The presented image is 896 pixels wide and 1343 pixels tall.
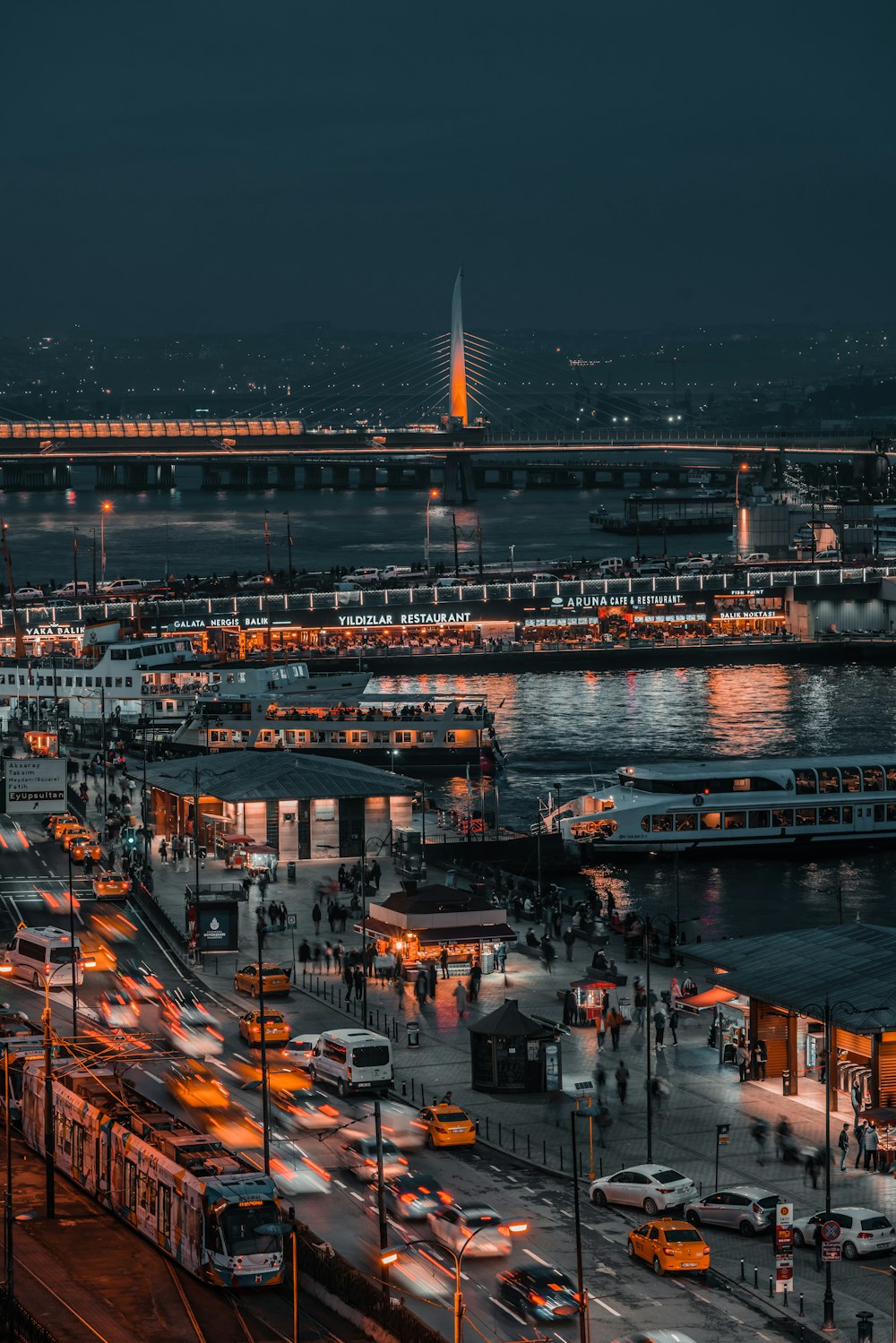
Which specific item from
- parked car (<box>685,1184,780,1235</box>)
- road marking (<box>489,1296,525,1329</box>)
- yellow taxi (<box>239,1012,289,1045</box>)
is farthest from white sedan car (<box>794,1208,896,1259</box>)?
yellow taxi (<box>239,1012,289,1045</box>)

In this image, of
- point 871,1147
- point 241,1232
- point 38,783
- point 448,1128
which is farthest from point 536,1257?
point 38,783

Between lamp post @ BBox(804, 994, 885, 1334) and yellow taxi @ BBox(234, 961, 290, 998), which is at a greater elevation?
lamp post @ BBox(804, 994, 885, 1334)

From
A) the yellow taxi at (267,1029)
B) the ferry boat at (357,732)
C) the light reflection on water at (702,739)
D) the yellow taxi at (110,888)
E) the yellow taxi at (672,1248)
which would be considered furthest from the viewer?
the ferry boat at (357,732)

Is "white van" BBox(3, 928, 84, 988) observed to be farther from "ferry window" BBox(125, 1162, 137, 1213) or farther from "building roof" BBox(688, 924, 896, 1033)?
"ferry window" BBox(125, 1162, 137, 1213)

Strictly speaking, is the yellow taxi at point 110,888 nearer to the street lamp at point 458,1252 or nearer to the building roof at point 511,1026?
the building roof at point 511,1026

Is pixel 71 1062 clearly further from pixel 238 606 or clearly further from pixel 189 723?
pixel 238 606

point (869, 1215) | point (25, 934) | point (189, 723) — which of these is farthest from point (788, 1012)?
point (189, 723)

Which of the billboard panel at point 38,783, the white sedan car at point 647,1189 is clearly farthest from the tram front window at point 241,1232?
the billboard panel at point 38,783
